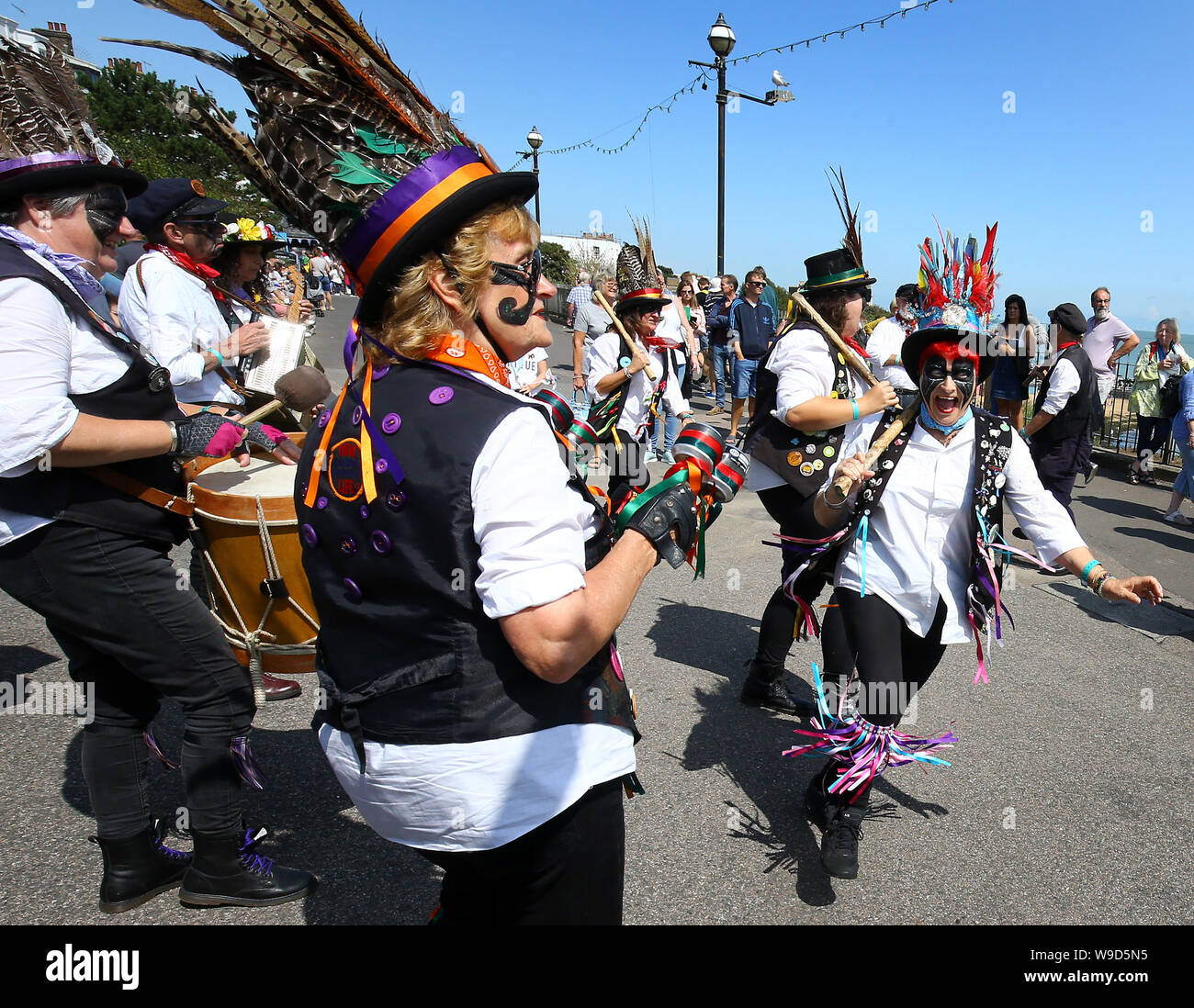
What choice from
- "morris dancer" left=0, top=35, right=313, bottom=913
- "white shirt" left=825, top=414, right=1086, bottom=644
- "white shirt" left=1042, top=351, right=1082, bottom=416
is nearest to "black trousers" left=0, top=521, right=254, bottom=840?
"morris dancer" left=0, top=35, right=313, bottom=913

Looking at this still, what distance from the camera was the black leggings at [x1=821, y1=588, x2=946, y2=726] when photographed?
261 centimetres

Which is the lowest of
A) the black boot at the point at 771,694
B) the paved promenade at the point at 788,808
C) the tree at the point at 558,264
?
the paved promenade at the point at 788,808

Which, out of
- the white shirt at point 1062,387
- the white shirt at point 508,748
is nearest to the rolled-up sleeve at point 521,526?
the white shirt at point 508,748

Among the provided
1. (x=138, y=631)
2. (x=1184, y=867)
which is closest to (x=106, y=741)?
(x=138, y=631)

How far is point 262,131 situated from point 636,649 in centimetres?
342

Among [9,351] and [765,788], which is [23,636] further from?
[765,788]

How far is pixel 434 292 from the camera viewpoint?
137 cm

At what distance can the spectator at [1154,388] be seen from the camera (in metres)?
8.35

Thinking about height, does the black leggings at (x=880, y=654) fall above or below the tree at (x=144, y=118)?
below

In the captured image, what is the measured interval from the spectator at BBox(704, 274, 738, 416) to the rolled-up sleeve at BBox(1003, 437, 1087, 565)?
8.70 meters

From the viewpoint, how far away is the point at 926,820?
9.86ft

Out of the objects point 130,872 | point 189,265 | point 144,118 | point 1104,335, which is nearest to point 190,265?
point 189,265

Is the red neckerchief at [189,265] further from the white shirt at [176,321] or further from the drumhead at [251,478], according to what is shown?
the drumhead at [251,478]

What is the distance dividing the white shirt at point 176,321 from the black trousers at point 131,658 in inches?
47.0
